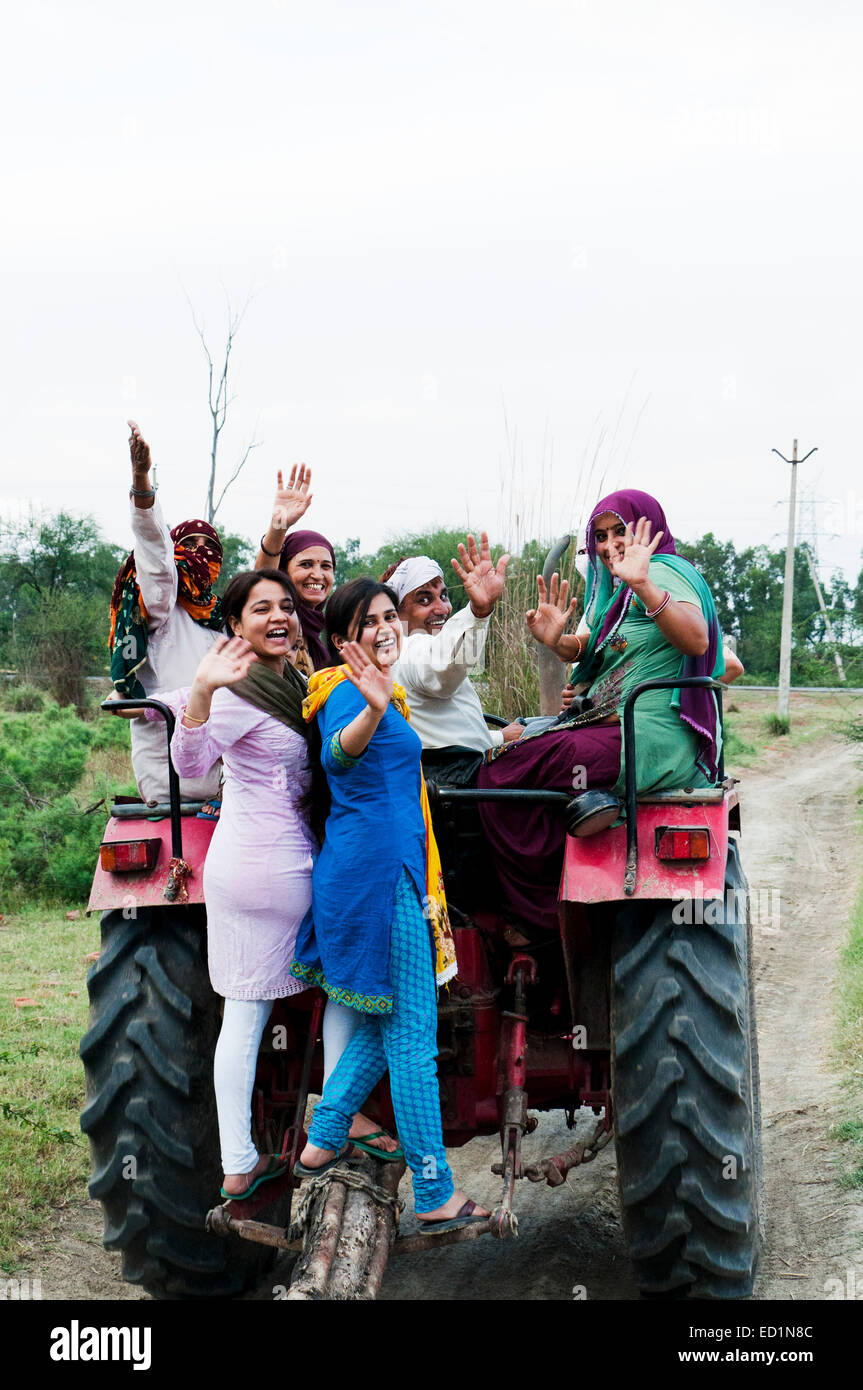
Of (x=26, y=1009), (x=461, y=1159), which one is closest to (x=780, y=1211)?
(x=461, y=1159)

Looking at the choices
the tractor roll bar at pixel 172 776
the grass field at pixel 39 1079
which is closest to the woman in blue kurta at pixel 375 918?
the tractor roll bar at pixel 172 776

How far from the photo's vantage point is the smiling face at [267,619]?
11.7ft

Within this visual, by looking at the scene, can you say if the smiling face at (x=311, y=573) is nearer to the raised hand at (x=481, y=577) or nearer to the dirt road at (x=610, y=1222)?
the raised hand at (x=481, y=577)

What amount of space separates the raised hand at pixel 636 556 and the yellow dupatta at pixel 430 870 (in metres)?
0.70

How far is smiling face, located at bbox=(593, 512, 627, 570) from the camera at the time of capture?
415 centimetres

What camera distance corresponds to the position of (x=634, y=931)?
3631mm

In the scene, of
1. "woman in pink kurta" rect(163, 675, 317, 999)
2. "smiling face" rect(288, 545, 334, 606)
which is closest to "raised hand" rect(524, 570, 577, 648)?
"smiling face" rect(288, 545, 334, 606)

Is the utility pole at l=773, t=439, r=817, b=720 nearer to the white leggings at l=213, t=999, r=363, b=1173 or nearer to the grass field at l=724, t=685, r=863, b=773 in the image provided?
the grass field at l=724, t=685, r=863, b=773

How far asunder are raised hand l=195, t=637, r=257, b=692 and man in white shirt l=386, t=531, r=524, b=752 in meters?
0.88

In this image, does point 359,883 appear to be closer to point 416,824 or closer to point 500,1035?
point 416,824

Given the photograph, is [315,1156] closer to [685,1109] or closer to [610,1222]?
[685,1109]

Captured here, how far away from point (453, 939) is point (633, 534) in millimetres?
1304

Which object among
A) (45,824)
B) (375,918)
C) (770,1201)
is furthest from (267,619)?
(45,824)

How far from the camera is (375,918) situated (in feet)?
11.1
